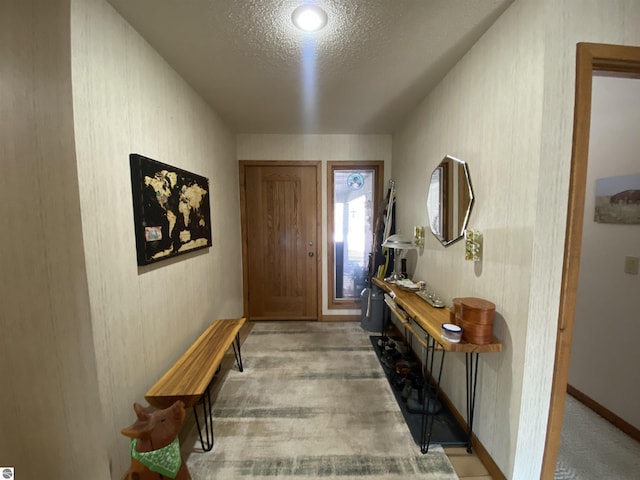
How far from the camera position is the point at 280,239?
3.12m

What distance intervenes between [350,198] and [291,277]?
4.33 feet

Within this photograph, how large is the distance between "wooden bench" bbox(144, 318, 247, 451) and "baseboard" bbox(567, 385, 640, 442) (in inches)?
101

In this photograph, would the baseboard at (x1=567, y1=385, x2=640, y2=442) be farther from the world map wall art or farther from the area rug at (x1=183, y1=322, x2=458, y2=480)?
the world map wall art

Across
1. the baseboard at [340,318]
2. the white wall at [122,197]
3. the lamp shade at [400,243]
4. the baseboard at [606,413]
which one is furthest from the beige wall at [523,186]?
the baseboard at [340,318]

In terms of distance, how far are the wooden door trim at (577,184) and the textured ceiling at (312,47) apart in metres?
0.49

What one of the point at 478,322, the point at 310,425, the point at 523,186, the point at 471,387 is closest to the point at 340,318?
the point at 310,425

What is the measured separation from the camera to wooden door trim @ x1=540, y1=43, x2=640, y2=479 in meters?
0.98

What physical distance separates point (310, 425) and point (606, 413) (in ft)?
6.46

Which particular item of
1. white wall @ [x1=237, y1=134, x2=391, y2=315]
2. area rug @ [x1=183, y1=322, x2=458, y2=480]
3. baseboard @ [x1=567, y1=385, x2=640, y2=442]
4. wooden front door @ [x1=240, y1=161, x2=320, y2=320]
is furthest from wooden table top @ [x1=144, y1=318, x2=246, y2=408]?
baseboard @ [x1=567, y1=385, x2=640, y2=442]

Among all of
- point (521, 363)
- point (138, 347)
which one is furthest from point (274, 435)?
point (521, 363)

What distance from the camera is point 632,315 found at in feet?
4.88

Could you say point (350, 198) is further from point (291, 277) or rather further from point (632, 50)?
point (632, 50)

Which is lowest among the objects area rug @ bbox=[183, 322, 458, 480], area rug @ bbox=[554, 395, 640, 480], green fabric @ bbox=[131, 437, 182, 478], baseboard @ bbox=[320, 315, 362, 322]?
area rug @ bbox=[183, 322, 458, 480]

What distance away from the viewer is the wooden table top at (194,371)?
1241mm
